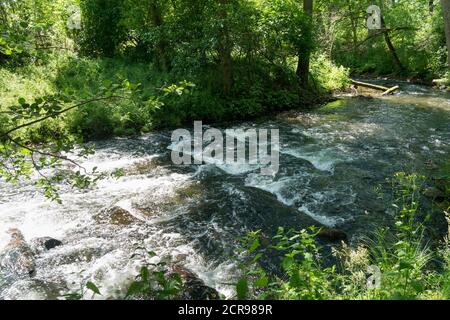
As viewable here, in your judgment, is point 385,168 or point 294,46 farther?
point 294,46

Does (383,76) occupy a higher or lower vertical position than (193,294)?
higher

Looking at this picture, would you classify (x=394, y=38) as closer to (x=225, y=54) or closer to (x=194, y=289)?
(x=225, y=54)

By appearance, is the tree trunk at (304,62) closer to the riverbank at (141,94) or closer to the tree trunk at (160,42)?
the riverbank at (141,94)

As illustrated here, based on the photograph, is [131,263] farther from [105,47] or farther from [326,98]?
[105,47]

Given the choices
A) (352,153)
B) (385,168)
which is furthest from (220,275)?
(352,153)

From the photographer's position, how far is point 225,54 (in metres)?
14.1

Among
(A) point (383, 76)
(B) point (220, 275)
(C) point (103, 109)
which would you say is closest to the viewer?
(B) point (220, 275)

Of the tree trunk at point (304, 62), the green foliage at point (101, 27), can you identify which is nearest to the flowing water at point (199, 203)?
the tree trunk at point (304, 62)

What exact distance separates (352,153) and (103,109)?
23.9 ft

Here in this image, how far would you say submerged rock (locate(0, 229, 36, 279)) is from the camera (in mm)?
5262

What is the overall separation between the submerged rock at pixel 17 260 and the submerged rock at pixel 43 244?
0.28ft

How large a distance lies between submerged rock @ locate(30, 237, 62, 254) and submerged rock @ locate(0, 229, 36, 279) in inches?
3.4

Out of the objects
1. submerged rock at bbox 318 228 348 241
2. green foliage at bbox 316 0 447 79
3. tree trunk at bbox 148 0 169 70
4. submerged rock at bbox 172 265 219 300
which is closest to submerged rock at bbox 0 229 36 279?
submerged rock at bbox 172 265 219 300

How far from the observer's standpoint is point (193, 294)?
4.50 m
